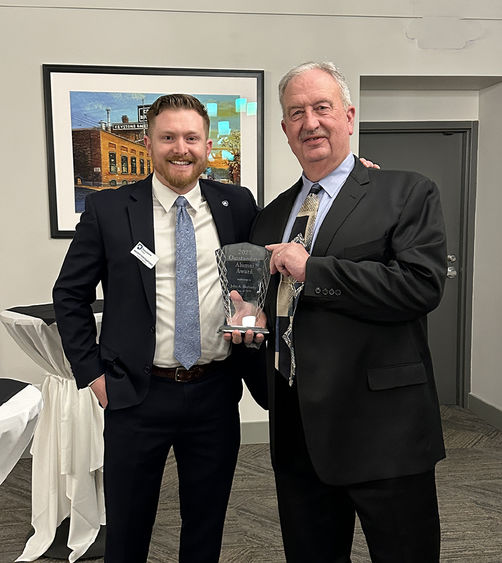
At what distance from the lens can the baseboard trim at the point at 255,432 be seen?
4188 millimetres

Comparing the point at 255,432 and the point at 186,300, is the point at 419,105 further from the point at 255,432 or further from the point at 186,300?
the point at 186,300

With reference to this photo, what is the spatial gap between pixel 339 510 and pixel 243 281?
2.53ft

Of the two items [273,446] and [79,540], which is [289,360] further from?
[79,540]

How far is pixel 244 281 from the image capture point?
1832 millimetres

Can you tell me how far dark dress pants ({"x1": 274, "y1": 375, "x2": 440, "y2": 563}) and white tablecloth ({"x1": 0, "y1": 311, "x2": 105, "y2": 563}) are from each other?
45.1 inches

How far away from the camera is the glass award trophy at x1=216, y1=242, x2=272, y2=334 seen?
70.6 inches

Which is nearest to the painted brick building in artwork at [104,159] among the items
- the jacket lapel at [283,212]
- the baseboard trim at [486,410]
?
the jacket lapel at [283,212]

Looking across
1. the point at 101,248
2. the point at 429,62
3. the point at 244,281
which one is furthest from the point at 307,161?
the point at 429,62

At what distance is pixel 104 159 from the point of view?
3.87 m

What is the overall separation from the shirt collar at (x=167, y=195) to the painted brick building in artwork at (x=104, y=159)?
1.96 meters

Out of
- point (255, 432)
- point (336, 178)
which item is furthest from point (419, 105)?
point (336, 178)

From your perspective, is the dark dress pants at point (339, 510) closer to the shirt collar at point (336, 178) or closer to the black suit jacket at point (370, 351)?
the black suit jacket at point (370, 351)

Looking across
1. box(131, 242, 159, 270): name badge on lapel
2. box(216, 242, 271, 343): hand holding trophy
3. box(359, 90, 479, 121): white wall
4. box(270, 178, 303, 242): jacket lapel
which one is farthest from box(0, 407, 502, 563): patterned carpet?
box(359, 90, 479, 121): white wall

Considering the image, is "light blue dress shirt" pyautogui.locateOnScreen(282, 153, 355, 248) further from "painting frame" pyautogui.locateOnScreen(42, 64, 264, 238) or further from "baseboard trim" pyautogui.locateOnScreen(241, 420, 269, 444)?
"baseboard trim" pyautogui.locateOnScreen(241, 420, 269, 444)
